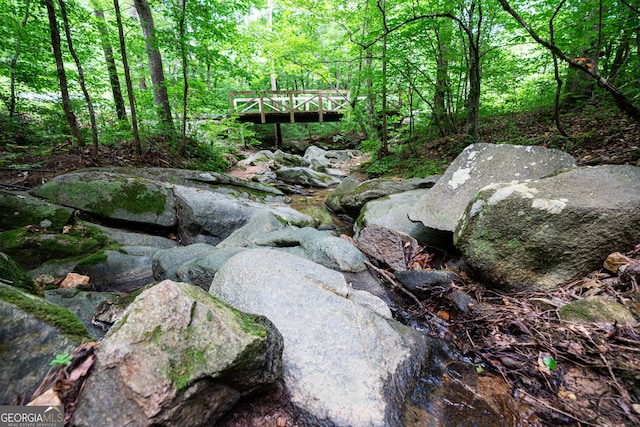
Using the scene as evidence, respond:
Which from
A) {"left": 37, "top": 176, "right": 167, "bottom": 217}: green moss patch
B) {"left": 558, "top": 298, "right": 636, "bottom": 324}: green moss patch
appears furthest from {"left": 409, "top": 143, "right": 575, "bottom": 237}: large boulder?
{"left": 37, "top": 176, "right": 167, "bottom": 217}: green moss patch

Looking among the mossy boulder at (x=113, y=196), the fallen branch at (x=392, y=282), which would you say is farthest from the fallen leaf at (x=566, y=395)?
the mossy boulder at (x=113, y=196)

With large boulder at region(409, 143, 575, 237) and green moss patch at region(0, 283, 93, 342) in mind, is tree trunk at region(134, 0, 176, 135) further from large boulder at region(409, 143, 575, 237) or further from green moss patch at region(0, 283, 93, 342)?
green moss patch at region(0, 283, 93, 342)

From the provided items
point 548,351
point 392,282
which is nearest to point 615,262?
point 548,351

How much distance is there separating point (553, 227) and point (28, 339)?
384 centimetres

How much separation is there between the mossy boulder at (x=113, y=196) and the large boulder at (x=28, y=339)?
3.69m

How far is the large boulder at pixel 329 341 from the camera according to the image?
1787mm

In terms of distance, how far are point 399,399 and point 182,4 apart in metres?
9.41

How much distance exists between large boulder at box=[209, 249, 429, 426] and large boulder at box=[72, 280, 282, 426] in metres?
0.32

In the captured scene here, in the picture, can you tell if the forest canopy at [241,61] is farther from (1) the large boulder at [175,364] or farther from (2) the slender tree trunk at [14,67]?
(1) the large boulder at [175,364]

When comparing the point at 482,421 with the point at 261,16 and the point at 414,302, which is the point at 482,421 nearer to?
the point at 414,302

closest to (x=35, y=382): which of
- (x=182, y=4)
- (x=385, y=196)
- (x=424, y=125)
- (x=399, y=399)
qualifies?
(x=399, y=399)

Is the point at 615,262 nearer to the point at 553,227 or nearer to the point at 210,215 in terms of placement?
the point at 553,227

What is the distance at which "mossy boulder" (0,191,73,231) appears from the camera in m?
3.82

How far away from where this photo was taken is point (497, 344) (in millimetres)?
2359
